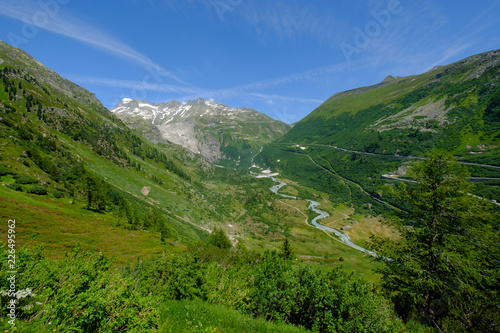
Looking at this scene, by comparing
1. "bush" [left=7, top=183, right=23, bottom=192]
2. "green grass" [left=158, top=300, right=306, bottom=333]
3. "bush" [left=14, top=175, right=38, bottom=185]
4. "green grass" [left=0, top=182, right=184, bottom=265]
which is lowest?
"green grass" [left=0, top=182, right=184, bottom=265]

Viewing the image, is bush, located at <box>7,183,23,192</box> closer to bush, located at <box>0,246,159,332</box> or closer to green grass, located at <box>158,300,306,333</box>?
bush, located at <box>0,246,159,332</box>

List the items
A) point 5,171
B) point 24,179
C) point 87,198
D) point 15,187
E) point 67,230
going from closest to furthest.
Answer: point 67,230 → point 15,187 → point 5,171 → point 24,179 → point 87,198

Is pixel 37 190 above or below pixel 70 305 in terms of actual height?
below

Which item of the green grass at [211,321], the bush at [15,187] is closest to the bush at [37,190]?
the bush at [15,187]

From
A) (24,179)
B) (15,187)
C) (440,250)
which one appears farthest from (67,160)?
(440,250)

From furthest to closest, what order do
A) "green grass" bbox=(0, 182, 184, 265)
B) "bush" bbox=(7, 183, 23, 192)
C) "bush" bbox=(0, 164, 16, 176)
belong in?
"bush" bbox=(0, 164, 16, 176) < "bush" bbox=(7, 183, 23, 192) < "green grass" bbox=(0, 182, 184, 265)

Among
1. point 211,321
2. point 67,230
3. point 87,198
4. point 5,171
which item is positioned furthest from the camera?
point 87,198

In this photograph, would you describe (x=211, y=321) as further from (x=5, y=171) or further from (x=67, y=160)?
(x=67, y=160)

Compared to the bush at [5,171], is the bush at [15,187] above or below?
below

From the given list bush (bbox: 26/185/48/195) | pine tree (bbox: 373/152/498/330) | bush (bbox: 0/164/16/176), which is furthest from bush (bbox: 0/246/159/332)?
bush (bbox: 0/164/16/176)

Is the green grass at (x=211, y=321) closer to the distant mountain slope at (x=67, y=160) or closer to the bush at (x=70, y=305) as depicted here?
the bush at (x=70, y=305)

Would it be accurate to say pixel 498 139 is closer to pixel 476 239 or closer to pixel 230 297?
pixel 476 239

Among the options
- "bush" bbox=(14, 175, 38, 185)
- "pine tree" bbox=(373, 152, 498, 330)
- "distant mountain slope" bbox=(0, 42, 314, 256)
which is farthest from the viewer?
"bush" bbox=(14, 175, 38, 185)

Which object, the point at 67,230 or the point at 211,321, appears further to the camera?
the point at 67,230
